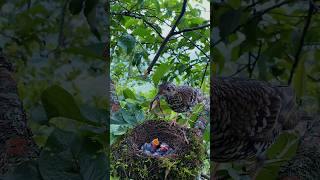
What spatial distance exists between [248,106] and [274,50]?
19 cm

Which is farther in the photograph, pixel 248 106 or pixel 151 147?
pixel 151 147

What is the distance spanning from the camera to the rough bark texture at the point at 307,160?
1.46 meters

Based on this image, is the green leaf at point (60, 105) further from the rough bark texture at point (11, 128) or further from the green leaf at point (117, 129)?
the green leaf at point (117, 129)

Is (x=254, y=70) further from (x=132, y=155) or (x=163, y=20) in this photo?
(x=132, y=155)

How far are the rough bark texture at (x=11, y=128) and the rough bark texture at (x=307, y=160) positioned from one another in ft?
2.54

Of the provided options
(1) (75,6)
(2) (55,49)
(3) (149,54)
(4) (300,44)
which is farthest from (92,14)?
(4) (300,44)

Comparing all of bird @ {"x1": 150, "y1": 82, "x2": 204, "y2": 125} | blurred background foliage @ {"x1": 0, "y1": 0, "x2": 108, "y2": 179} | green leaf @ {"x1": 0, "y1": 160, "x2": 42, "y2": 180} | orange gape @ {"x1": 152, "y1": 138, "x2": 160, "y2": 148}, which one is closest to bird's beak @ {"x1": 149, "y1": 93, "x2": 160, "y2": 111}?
bird @ {"x1": 150, "y1": 82, "x2": 204, "y2": 125}

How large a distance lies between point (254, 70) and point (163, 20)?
0.39 metres

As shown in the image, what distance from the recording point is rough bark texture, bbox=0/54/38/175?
4.49 ft

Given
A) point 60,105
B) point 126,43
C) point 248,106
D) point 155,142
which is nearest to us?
point 60,105

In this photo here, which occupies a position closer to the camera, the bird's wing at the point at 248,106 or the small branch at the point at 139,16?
the bird's wing at the point at 248,106

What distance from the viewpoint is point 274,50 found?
1441 mm

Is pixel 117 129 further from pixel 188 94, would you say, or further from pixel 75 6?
pixel 75 6

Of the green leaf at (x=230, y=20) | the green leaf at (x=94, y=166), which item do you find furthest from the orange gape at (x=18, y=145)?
the green leaf at (x=230, y=20)
